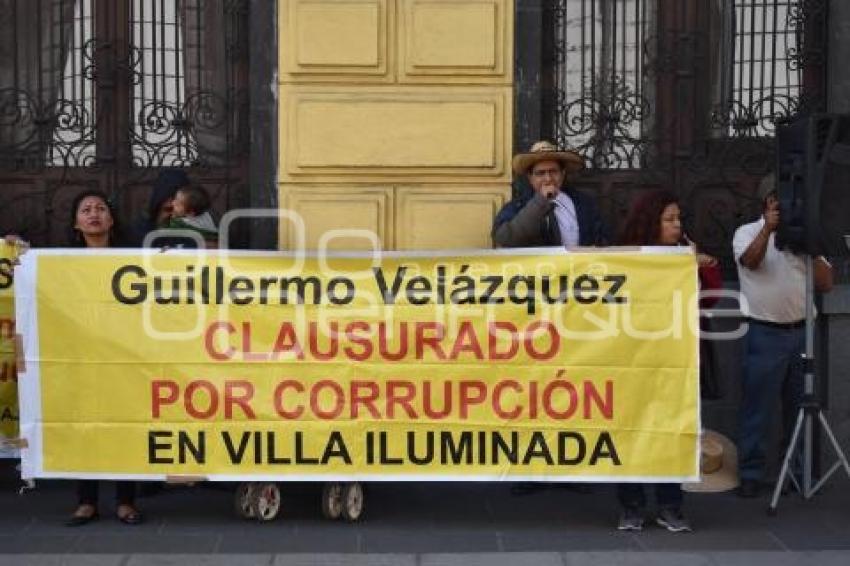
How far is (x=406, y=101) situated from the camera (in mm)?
8430

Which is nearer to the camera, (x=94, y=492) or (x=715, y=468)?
(x=94, y=492)

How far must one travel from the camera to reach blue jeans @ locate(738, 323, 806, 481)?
8.12 metres

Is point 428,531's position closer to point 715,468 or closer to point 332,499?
point 332,499

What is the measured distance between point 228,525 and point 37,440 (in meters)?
1.16

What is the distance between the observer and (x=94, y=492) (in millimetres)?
7379

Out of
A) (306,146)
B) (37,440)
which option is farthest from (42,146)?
(37,440)

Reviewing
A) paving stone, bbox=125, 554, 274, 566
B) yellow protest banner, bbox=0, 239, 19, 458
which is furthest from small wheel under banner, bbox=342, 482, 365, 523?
yellow protest banner, bbox=0, 239, 19, 458

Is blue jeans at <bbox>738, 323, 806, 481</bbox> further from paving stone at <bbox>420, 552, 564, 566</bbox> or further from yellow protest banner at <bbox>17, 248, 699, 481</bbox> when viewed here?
paving stone at <bbox>420, 552, 564, 566</bbox>

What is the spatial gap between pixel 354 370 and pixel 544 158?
1.72 metres

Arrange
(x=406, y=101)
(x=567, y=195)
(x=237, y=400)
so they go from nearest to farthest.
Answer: (x=237, y=400), (x=567, y=195), (x=406, y=101)

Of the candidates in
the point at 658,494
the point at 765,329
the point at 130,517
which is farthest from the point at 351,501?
the point at 765,329

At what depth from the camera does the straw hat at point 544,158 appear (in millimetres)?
7668

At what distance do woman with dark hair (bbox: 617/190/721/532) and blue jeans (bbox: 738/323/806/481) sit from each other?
78cm

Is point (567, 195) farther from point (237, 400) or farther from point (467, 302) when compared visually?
point (237, 400)
